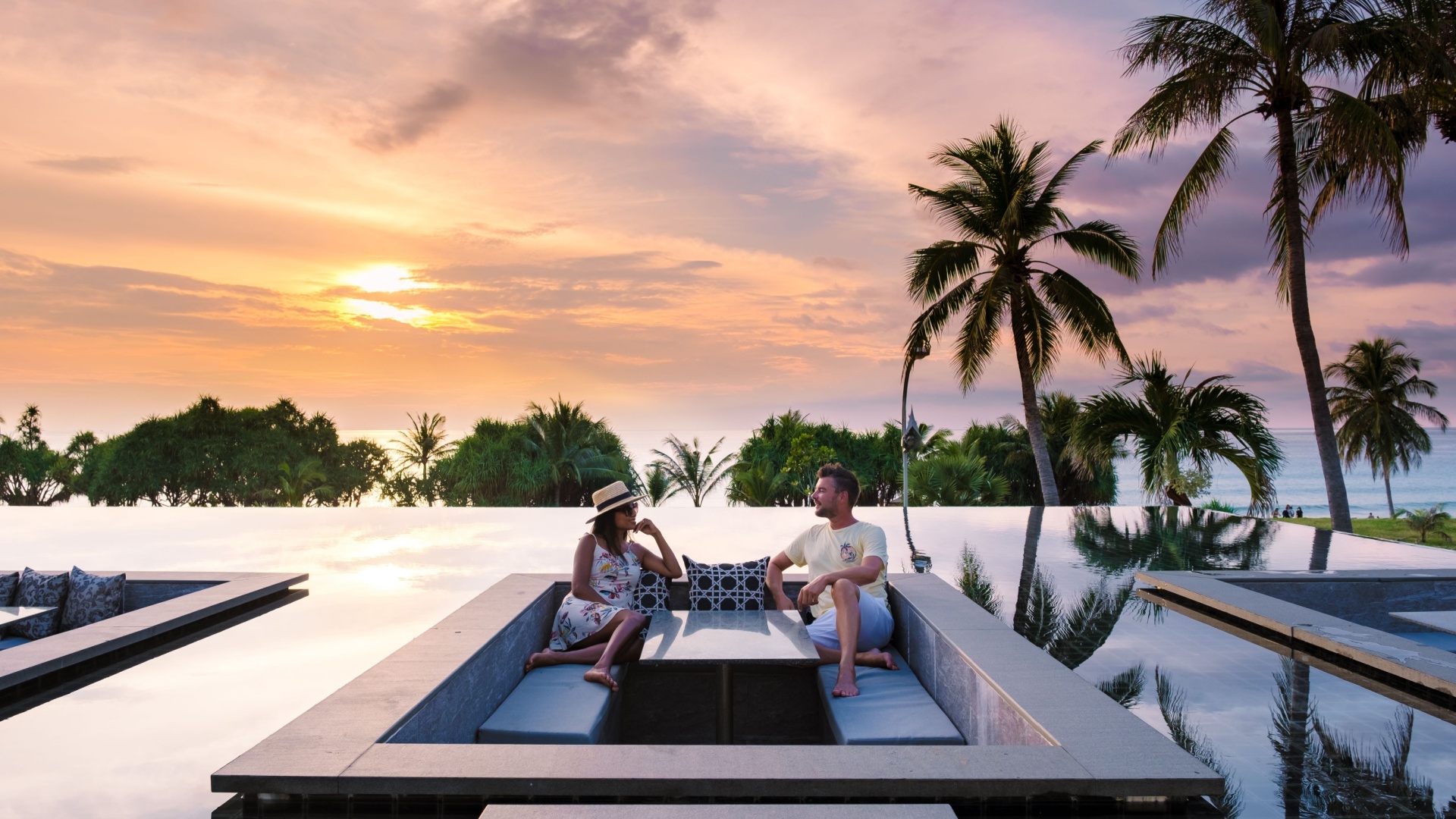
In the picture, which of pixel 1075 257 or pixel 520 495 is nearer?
pixel 1075 257

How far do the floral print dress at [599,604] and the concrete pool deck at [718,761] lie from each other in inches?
43.0

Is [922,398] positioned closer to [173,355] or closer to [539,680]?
[173,355]

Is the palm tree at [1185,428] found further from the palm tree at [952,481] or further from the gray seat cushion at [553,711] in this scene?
the gray seat cushion at [553,711]

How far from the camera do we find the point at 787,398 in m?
31.8

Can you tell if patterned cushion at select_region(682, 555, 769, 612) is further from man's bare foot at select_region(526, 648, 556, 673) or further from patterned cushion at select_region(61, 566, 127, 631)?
patterned cushion at select_region(61, 566, 127, 631)

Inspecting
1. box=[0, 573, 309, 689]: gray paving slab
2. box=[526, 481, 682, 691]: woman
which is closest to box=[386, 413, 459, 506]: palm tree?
box=[0, 573, 309, 689]: gray paving slab

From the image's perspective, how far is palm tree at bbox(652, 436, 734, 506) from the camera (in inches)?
966

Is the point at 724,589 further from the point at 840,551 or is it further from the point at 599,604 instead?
the point at 599,604

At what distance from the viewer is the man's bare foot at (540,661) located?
162 inches

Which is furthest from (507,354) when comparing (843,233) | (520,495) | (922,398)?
(922,398)

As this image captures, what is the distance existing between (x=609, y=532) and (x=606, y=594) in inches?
13.3

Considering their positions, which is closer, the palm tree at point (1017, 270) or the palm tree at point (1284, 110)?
the palm tree at point (1284, 110)

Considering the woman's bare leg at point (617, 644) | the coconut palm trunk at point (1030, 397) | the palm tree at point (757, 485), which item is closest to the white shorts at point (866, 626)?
the woman's bare leg at point (617, 644)

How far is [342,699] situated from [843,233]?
31006 mm
